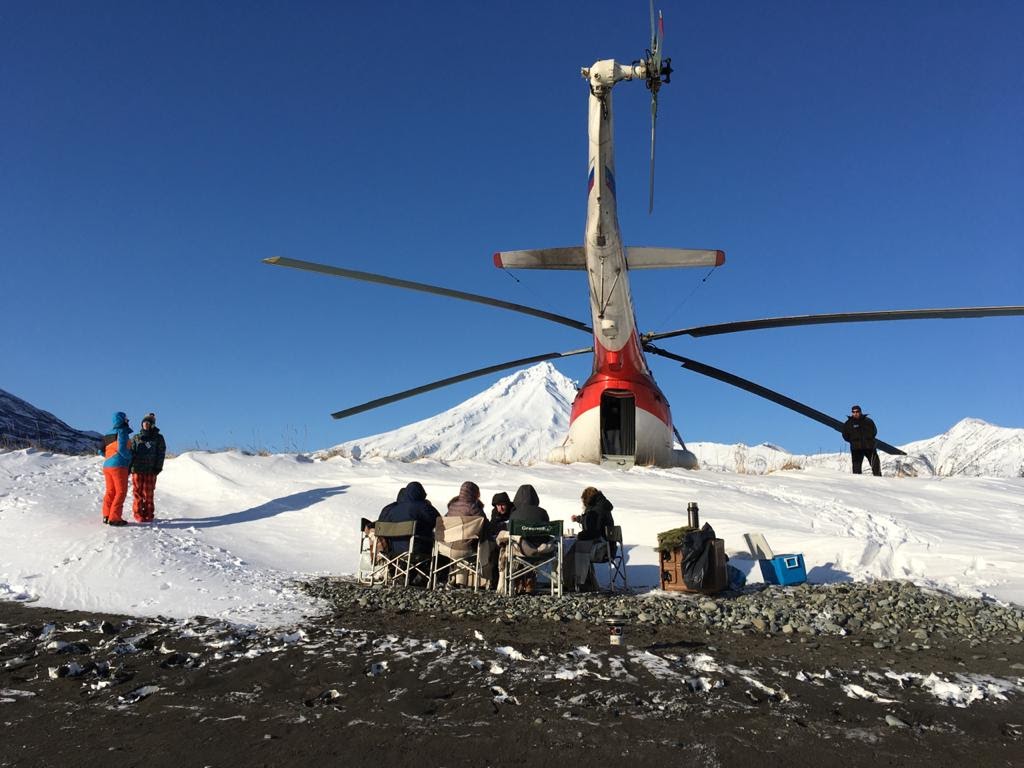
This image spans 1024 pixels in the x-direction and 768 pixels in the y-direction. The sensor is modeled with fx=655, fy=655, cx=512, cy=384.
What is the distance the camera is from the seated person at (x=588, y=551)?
7.96 meters

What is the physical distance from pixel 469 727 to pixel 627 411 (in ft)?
43.5

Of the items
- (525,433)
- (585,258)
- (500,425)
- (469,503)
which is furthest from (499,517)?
(500,425)

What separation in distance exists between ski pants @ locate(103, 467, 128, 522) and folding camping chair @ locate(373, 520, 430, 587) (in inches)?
157

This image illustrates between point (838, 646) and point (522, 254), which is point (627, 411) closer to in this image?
point (522, 254)

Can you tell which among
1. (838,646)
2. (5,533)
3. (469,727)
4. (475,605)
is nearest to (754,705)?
(469,727)

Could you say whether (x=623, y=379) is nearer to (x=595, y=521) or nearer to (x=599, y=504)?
(x=599, y=504)

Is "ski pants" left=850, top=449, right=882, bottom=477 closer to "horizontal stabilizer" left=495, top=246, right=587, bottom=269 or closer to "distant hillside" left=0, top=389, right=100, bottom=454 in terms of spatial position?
"horizontal stabilizer" left=495, top=246, right=587, bottom=269

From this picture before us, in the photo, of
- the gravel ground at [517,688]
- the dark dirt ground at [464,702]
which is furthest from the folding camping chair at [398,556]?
the dark dirt ground at [464,702]

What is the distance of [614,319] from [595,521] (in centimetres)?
710

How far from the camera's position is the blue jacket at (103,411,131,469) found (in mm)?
9664

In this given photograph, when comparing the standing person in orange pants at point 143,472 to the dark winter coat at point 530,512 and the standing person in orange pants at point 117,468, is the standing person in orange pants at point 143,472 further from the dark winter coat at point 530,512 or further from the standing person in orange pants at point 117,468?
the dark winter coat at point 530,512

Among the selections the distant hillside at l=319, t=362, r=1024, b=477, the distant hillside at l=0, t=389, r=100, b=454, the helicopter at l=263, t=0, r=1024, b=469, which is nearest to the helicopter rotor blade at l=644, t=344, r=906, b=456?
the helicopter at l=263, t=0, r=1024, b=469

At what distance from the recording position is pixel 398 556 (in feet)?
27.1

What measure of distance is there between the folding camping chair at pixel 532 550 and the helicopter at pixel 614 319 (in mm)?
6103
